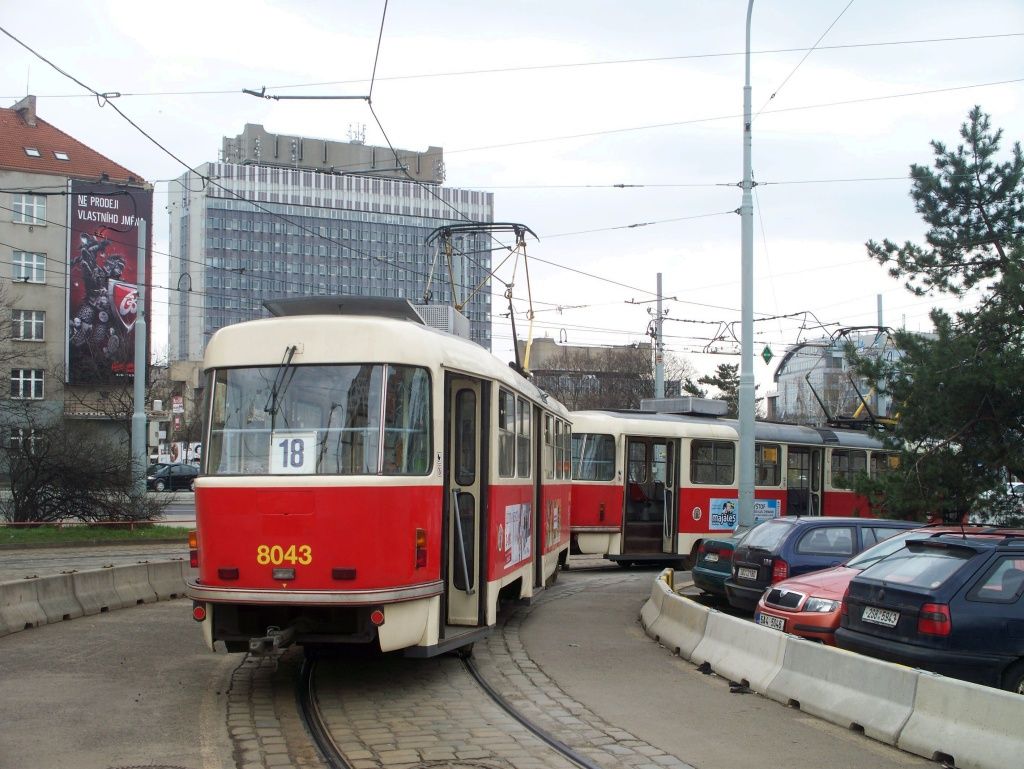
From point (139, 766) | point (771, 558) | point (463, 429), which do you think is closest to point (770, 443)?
point (771, 558)

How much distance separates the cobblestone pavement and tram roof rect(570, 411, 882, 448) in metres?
10.0

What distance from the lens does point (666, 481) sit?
74.0 feet

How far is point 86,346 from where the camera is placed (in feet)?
183

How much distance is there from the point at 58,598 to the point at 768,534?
8.56m

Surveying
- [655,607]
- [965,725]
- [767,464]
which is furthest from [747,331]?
[965,725]

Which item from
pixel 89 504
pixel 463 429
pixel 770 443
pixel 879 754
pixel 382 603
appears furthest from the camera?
pixel 89 504

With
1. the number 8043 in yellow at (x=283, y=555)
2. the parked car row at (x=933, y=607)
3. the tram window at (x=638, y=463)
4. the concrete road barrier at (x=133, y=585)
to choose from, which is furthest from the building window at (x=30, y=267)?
the number 8043 in yellow at (x=283, y=555)

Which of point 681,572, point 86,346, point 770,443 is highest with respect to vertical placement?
point 86,346

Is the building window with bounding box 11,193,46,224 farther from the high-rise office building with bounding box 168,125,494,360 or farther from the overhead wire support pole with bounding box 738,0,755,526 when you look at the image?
the overhead wire support pole with bounding box 738,0,755,526

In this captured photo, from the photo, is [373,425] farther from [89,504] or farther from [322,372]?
[89,504]

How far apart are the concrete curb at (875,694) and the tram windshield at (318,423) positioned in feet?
11.1

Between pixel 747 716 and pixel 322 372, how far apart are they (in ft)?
13.7

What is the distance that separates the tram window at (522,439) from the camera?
12.2 meters

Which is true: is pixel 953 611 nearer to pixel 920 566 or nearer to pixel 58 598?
pixel 920 566
